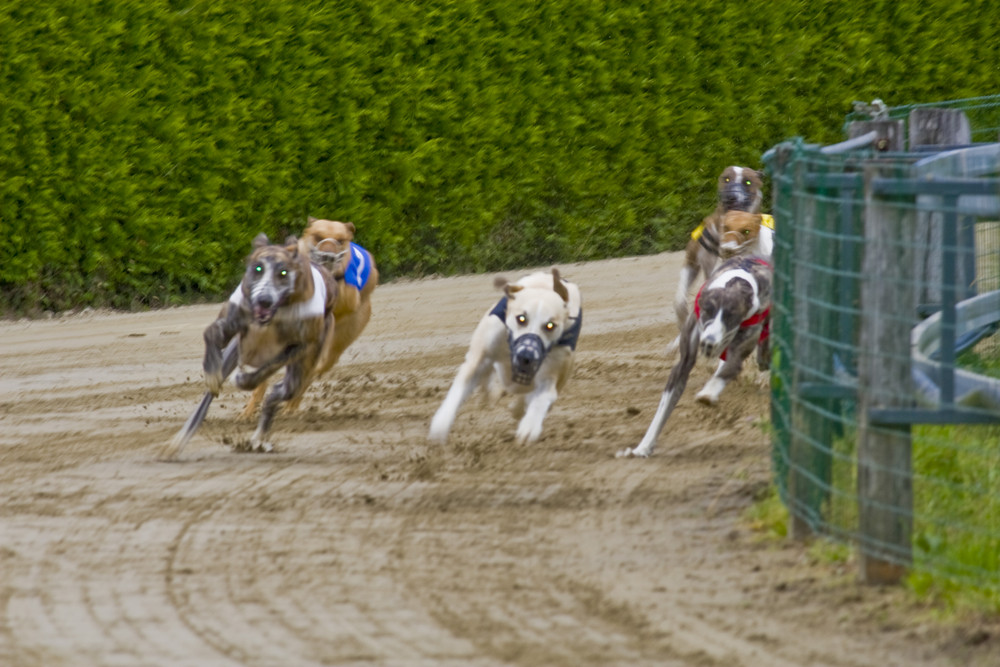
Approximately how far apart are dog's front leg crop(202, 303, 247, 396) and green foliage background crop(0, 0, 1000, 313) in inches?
171

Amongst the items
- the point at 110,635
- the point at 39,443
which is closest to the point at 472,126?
the point at 39,443

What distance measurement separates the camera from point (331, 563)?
15.8 ft

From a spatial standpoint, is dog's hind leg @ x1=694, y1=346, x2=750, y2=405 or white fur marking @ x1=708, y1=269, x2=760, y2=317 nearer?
dog's hind leg @ x1=694, y1=346, x2=750, y2=405

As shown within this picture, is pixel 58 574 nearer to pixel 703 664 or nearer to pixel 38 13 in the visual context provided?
pixel 703 664

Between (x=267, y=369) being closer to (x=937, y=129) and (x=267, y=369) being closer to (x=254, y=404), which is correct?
(x=254, y=404)

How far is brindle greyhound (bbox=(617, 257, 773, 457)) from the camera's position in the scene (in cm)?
656

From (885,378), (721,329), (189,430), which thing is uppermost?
(885,378)

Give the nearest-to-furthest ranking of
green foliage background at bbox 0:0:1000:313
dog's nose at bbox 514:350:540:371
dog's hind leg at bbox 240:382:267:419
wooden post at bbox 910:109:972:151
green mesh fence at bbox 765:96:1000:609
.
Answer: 1. green mesh fence at bbox 765:96:1000:609
2. dog's nose at bbox 514:350:540:371
3. dog's hind leg at bbox 240:382:267:419
4. wooden post at bbox 910:109:972:151
5. green foliage background at bbox 0:0:1000:313

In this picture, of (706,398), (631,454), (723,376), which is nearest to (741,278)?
(723,376)

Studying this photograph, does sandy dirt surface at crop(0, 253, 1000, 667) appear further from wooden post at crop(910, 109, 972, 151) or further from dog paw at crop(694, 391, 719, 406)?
wooden post at crop(910, 109, 972, 151)

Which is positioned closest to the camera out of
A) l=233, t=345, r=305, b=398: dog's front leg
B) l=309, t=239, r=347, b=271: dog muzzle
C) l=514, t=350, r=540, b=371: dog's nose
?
l=514, t=350, r=540, b=371: dog's nose

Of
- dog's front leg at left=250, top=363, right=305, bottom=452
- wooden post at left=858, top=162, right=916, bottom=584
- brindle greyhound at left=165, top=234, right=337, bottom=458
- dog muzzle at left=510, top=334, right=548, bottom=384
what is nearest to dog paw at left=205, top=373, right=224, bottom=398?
brindle greyhound at left=165, top=234, right=337, bottom=458

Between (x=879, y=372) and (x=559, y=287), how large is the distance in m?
2.57

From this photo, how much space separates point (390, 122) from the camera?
1212 centimetres
